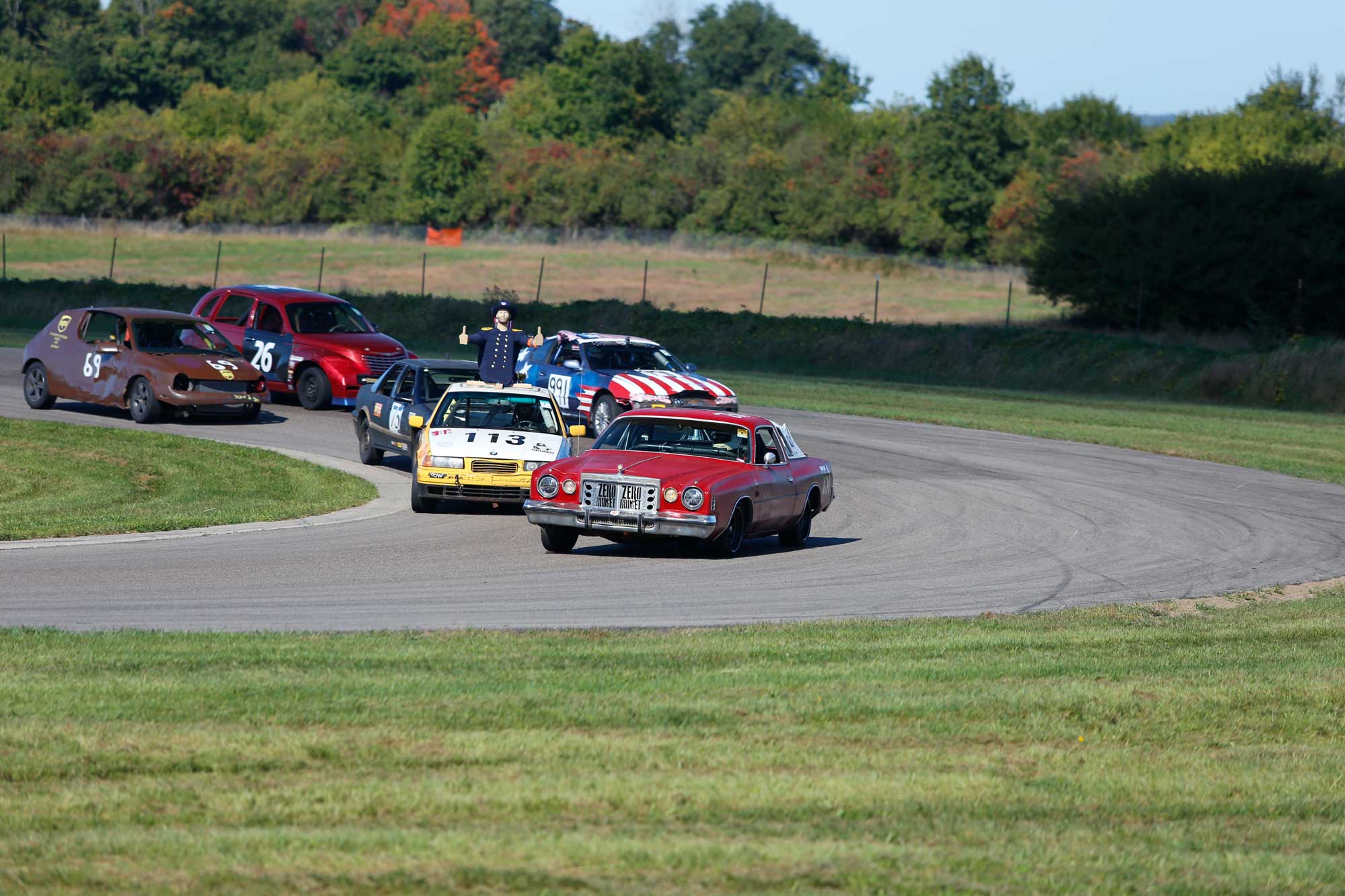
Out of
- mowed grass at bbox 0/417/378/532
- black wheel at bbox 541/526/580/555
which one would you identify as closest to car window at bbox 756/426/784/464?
black wheel at bbox 541/526/580/555

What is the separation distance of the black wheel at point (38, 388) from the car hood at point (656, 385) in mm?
8636

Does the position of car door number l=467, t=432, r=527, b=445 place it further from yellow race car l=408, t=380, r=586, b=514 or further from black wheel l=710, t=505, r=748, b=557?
black wheel l=710, t=505, r=748, b=557

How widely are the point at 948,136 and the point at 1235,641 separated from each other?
8694 cm

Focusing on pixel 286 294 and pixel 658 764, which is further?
pixel 286 294

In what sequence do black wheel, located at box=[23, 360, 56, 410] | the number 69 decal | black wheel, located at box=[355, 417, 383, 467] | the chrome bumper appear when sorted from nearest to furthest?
the chrome bumper
black wheel, located at box=[355, 417, 383, 467]
the number 69 decal
black wheel, located at box=[23, 360, 56, 410]

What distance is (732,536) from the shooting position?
14789mm

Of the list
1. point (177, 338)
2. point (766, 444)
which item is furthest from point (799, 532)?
point (177, 338)

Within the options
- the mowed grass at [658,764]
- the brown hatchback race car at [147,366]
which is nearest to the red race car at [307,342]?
the brown hatchback race car at [147,366]

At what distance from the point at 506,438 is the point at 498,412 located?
65 centimetres

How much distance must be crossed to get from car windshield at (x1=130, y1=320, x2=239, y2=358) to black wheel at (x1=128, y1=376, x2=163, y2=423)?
0.50m

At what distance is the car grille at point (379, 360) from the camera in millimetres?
26328

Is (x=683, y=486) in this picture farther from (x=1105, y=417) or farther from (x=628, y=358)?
(x=1105, y=417)

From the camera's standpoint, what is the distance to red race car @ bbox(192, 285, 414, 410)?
2628 cm

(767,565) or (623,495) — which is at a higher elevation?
(623,495)
